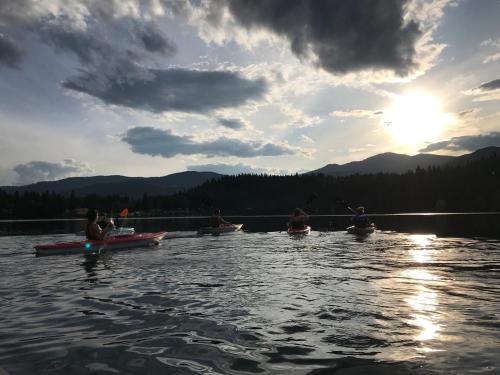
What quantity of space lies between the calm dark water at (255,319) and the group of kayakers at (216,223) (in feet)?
27.8

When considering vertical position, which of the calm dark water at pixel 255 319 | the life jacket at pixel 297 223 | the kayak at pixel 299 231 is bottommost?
the calm dark water at pixel 255 319

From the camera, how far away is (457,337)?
8.78 meters

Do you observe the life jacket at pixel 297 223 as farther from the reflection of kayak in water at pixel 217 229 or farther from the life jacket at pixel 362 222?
the reflection of kayak in water at pixel 217 229

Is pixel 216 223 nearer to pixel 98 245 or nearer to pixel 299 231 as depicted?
pixel 299 231

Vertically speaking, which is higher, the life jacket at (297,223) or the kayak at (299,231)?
the life jacket at (297,223)

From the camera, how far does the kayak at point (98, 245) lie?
2795cm

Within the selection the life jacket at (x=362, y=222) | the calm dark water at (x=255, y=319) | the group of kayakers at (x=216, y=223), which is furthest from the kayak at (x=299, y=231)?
the calm dark water at (x=255, y=319)

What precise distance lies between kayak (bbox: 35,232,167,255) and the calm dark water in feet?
24.2

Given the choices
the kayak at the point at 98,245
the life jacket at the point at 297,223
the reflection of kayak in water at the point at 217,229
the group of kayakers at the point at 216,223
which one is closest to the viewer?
the kayak at the point at 98,245

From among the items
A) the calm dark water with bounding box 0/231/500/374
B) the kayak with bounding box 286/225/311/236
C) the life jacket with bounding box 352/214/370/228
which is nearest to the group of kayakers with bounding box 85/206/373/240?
the life jacket with bounding box 352/214/370/228

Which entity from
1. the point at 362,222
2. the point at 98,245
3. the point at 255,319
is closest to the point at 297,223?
the point at 362,222

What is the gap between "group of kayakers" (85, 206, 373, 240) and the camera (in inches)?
1155

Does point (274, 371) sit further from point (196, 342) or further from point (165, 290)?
point (165, 290)

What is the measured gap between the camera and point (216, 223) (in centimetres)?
4772
